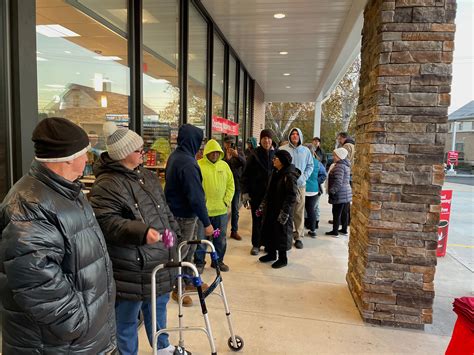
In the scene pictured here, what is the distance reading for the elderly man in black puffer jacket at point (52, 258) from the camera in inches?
46.9

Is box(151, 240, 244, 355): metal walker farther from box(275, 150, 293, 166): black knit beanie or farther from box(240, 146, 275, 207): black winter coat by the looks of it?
box(240, 146, 275, 207): black winter coat

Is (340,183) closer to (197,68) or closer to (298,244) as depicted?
(298,244)

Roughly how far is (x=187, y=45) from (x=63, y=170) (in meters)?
3.65

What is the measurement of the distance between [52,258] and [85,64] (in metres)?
1.94

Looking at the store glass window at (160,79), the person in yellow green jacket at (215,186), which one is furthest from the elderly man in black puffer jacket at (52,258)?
the person in yellow green jacket at (215,186)

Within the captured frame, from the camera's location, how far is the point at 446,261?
4844 millimetres

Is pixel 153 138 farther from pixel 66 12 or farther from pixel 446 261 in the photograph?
pixel 446 261

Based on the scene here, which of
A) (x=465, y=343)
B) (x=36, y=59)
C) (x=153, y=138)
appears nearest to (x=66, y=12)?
(x=36, y=59)

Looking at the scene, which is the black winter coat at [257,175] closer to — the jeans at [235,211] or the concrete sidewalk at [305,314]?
the jeans at [235,211]

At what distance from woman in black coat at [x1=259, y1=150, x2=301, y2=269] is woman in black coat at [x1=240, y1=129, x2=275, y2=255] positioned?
1.57 feet

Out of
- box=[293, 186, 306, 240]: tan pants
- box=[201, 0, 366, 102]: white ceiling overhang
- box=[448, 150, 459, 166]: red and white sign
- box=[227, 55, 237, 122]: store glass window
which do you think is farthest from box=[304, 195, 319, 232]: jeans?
box=[448, 150, 459, 166]: red and white sign

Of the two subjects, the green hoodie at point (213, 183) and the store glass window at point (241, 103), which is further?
the store glass window at point (241, 103)

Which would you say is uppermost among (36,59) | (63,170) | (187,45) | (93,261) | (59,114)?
(187,45)

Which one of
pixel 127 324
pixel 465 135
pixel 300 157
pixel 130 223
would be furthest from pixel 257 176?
pixel 465 135
